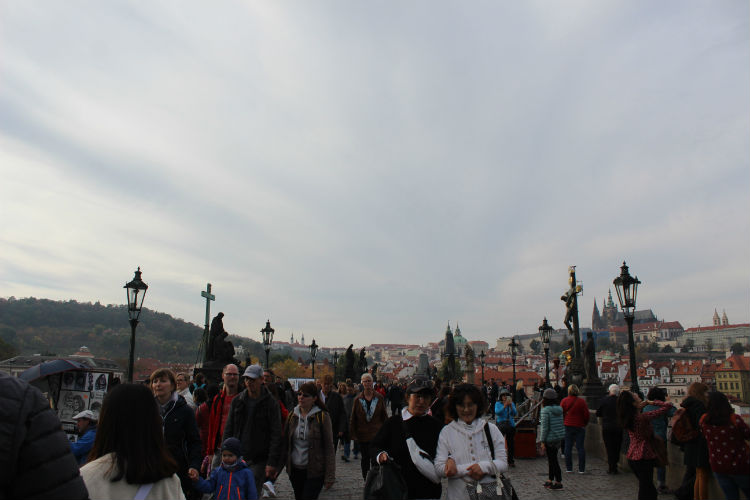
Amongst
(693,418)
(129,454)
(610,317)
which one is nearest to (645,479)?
(693,418)

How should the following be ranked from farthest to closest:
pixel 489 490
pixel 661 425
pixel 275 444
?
pixel 661 425 < pixel 275 444 < pixel 489 490

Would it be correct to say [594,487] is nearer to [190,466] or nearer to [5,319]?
[190,466]

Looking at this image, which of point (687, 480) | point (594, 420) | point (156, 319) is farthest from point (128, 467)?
point (156, 319)

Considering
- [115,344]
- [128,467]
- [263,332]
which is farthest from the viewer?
[115,344]

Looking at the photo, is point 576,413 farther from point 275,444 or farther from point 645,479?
point 275,444

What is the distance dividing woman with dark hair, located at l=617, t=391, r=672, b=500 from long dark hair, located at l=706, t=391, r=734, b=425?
135 centimetres

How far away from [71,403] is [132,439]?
699cm

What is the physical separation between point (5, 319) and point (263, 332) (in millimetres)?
135326

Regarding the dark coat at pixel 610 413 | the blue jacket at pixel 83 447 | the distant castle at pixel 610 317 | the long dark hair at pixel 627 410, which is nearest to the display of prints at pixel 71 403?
the blue jacket at pixel 83 447

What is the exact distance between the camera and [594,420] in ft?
38.1

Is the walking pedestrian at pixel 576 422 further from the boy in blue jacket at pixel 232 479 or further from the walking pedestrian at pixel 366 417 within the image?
the boy in blue jacket at pixel 232 479

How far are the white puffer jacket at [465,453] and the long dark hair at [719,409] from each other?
2.22 meters

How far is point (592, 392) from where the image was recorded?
14.0m

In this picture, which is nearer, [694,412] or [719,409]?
[719,409]
